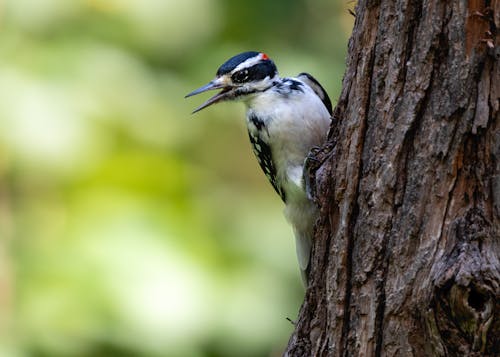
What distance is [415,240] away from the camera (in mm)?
2527

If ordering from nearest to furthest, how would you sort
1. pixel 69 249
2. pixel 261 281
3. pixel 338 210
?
pixel 338 210 → pixel 69 249 → pixel 261 281

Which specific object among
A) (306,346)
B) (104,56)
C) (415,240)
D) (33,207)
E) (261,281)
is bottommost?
(306,346)

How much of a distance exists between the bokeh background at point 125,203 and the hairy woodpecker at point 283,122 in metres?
0.97

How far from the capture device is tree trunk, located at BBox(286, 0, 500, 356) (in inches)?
94.7

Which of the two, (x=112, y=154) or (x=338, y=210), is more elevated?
(x=112, y=154)

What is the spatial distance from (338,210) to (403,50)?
1.66ft

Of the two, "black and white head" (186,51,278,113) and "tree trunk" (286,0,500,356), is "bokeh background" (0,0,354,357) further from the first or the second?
"tree trunk" (286,0,500,356)

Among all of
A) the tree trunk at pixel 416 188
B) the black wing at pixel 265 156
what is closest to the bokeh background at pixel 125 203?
the black wing at pixel 265 156

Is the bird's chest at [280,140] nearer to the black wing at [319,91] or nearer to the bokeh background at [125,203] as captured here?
the black wing at [319,91]

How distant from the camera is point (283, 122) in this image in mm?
3760

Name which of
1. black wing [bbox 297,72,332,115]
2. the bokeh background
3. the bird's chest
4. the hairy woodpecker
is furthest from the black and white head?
the bokeh background

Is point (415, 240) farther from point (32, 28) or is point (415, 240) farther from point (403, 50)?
point (32, 28)

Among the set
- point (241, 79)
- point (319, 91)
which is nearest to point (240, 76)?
point (241, 79)

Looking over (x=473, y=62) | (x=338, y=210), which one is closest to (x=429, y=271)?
(x=338, y=210)
